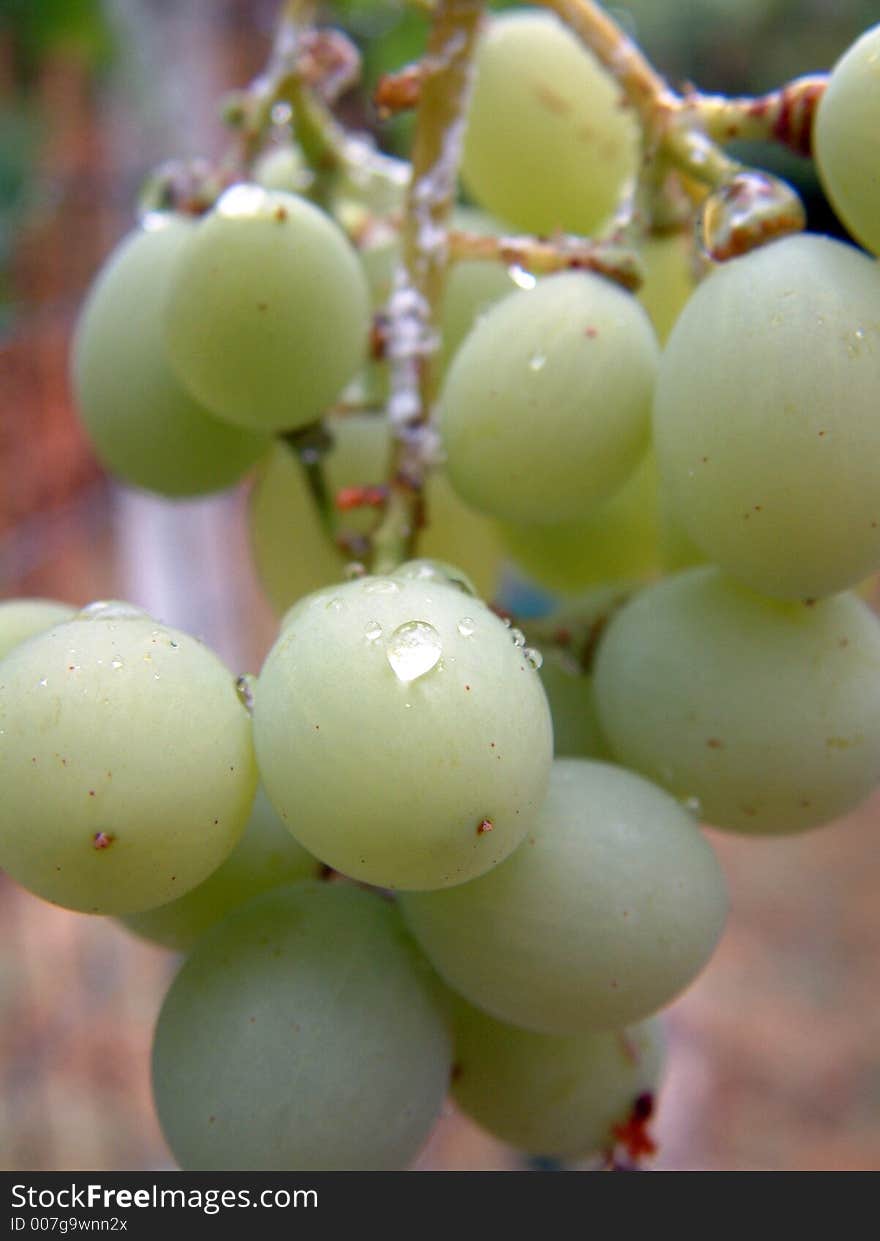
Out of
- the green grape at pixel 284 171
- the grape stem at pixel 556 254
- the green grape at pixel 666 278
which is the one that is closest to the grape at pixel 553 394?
the grape stem at pixel 556 254

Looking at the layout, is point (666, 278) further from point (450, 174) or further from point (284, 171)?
point (284, 171)

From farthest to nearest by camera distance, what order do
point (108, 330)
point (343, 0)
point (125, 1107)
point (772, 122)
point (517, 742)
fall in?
point (125, 1107)
point (343, 0)
point (108, 330)
point (772, 122)
point (517, 742)

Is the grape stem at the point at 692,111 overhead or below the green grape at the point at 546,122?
overhead

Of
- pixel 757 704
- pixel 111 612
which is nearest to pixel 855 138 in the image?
pixel 757 704

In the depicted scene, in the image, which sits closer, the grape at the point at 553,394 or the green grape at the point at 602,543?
the grape at the point at 553,394

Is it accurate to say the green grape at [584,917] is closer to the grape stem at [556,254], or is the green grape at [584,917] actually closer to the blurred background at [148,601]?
the grape stem at [556,254]
